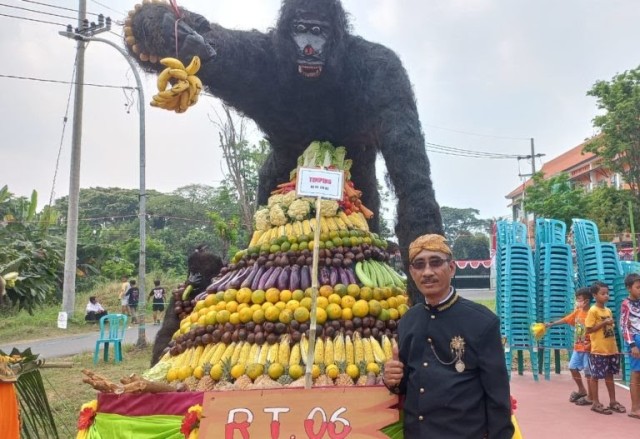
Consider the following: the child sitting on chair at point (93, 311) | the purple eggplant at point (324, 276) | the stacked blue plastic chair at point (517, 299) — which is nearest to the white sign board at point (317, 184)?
the purple eggplant at point (324, 276)

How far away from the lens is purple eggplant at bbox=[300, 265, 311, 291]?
13.2ft

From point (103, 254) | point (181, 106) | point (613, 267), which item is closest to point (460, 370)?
point (181, 106)

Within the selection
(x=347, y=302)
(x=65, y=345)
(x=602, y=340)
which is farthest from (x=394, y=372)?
(x=65, y=345)

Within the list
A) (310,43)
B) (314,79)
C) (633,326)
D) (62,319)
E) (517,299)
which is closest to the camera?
(310,43)

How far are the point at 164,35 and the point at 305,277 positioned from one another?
1.98 m

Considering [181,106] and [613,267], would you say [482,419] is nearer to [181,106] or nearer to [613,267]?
[181,106]

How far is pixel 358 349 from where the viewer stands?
3.60 meters

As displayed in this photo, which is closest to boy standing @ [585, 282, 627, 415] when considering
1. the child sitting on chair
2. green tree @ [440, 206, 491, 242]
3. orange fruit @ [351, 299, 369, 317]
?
orange fruit @ [351, 299, 369, 317]

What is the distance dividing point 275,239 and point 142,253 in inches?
335

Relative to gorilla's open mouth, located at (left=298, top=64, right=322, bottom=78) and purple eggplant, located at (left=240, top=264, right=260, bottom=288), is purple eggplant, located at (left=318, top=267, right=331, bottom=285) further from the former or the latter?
gorilla's open mouth, located at (left=298, top=64, right=322, bottom=78)

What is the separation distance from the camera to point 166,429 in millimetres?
3129

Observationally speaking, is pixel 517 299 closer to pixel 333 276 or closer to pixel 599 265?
pixel 599 265

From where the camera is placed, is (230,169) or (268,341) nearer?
(268,341)

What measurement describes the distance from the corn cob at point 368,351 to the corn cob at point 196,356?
1110mm
